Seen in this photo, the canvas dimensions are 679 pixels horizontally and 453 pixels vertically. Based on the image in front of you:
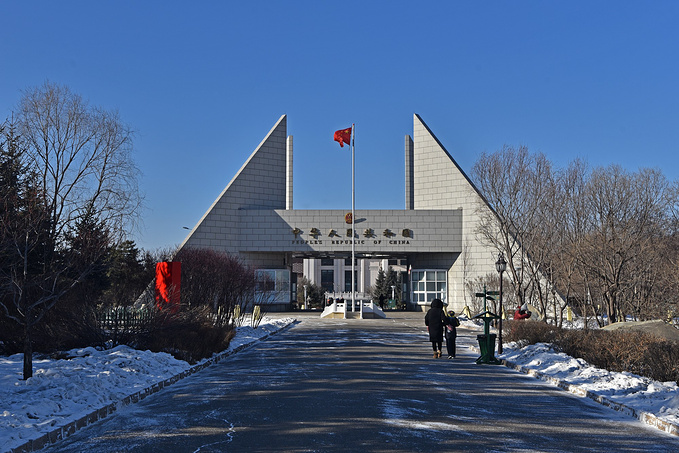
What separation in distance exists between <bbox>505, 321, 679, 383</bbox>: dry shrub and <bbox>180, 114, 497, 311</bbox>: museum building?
130 ft

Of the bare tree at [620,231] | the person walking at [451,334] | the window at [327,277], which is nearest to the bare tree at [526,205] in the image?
the bare tree at [620,231]

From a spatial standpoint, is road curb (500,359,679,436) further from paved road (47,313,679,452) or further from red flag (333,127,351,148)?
red flag (333,127,351,148)

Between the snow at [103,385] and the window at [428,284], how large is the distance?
146ft

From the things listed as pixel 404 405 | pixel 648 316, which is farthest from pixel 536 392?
pixel 648 316

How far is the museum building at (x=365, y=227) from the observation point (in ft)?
194

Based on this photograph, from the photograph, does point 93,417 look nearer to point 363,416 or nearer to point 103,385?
point 103,385

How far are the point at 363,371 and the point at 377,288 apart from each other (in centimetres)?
8205

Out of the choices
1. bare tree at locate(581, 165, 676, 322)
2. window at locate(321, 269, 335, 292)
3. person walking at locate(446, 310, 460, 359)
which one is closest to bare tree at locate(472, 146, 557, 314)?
bare tree at locate(581, 165, 676, 322)

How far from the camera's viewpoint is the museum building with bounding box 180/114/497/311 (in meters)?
59.2

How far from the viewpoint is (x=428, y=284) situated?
62.3 meters

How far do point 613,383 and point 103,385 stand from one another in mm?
9309

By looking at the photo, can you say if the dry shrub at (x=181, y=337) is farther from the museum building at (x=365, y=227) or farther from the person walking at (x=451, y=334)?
the museum building at (x=365, y=227)

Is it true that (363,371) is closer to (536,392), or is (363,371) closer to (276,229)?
Answer: (536,392)

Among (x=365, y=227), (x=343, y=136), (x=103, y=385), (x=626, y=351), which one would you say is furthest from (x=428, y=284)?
(x=103, y=385)
